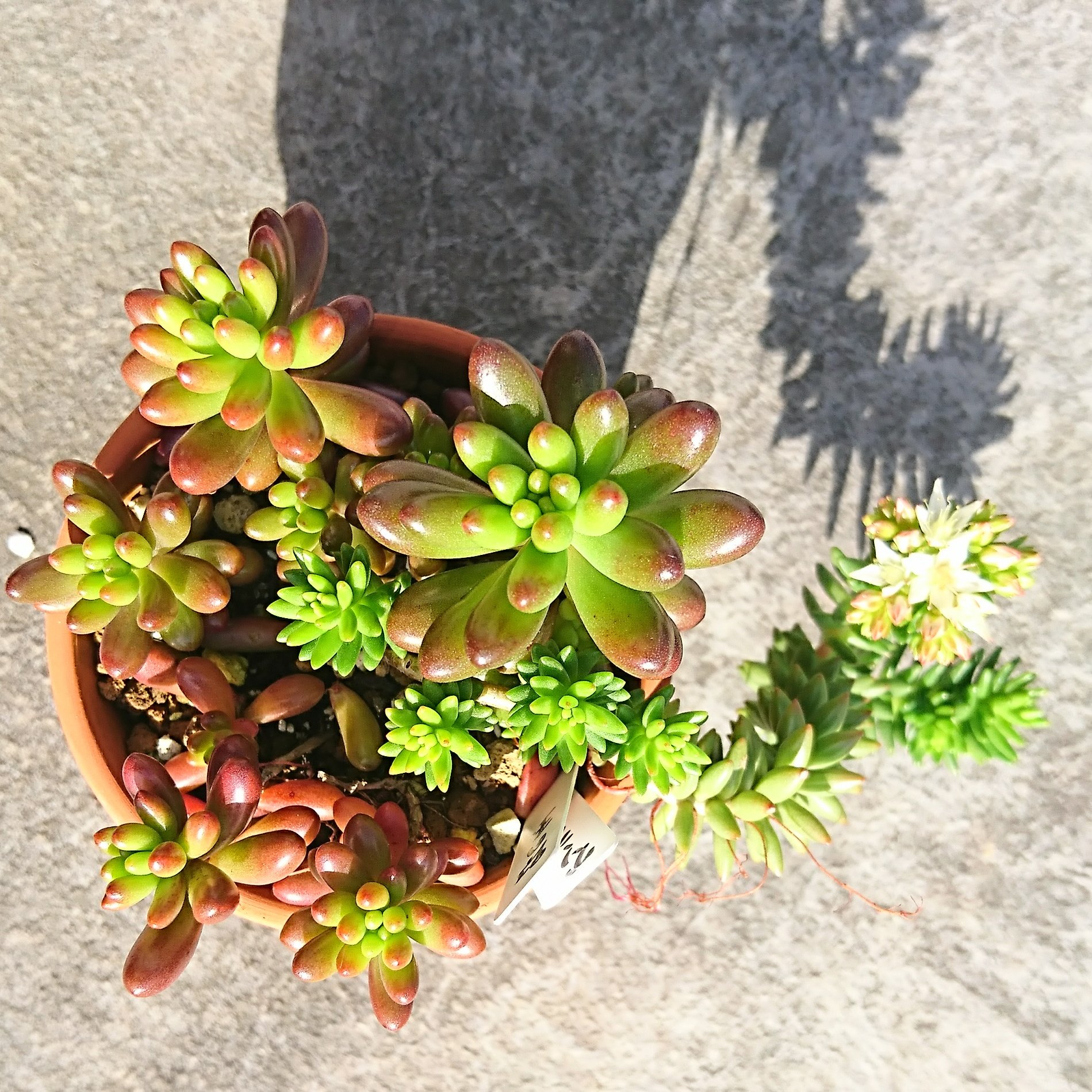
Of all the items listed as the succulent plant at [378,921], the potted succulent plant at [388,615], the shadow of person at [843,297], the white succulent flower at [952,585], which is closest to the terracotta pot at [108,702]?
the potted succulent plant at [388,615]

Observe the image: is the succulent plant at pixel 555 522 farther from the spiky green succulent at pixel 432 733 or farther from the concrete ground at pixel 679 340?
the concrete ground at pixel 679 340

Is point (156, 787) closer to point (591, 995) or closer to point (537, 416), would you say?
point (537, 416)

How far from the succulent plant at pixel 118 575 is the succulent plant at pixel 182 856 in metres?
0.11

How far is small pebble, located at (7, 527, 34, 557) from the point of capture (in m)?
1.13

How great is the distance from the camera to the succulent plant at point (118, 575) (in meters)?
0.74

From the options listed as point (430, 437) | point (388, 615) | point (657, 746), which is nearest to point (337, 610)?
point (388, 615)

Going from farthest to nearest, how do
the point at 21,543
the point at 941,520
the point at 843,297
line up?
1. the point at 843,297
2. the point at 21,543
3. the point at 941,520

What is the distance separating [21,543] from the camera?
3.70 feet

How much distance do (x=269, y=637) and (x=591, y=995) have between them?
0.67 m

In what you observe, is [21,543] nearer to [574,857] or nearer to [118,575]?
[118,575]

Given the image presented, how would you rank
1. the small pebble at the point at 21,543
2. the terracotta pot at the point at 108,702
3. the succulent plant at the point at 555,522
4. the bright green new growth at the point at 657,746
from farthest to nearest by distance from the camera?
the small pebble at the point at 21,543, the terracotta pot at the point at 108,702, the bright green new growth at the point at 657,746, the succulent plant at the point at 555,522

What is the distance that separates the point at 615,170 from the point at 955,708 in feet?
2.53

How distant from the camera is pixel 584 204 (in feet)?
3.94

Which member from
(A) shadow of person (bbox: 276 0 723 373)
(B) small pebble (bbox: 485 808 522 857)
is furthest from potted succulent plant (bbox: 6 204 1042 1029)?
(A) shadow of person (bbox: 276 0 723 373)
